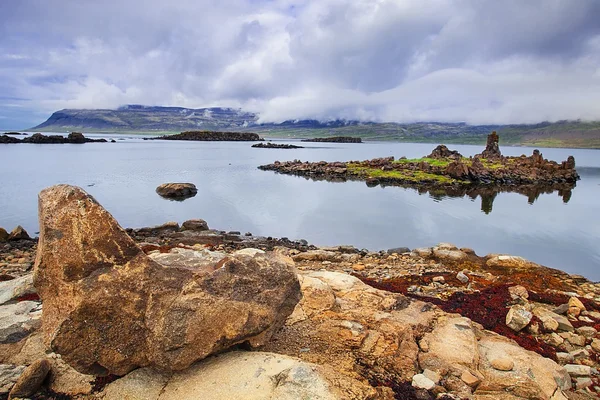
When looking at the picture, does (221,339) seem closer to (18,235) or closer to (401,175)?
(18,235)

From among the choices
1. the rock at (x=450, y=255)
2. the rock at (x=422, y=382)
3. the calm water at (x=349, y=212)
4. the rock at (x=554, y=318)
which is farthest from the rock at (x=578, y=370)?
the calm water at (x=349, y=212)

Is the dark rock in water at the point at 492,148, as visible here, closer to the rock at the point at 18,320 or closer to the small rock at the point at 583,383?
the small rock at the point at 583,383

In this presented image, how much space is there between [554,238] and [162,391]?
123 feet

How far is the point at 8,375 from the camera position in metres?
6.78

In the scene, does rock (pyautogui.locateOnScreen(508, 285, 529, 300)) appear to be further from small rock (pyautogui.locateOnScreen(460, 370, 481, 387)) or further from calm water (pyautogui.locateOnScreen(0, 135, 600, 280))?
calm water (pyautogui.locateOnScreen(0, 135, 600, 280))

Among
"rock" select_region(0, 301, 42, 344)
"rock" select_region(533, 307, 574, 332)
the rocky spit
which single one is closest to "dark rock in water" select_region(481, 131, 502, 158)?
"rock" select_region(533, 307, 574, 332)

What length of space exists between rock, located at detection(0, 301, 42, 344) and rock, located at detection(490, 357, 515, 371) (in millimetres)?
9676

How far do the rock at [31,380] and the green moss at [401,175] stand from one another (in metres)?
70.5

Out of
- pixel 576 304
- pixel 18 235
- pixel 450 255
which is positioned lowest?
pixel 450 255

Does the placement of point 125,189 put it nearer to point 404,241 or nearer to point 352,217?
point 352,217

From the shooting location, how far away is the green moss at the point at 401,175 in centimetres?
7310

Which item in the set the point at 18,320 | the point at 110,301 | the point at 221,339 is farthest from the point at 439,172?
the point at 110,301

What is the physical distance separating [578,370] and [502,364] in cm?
A: 207

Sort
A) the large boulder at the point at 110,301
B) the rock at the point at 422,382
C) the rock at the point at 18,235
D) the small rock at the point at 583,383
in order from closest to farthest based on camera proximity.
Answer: the large boulder at the point at 110,301, the rock at the point at 422,382, the small rock at the point at 583,383, the rock at the point at 18,235
